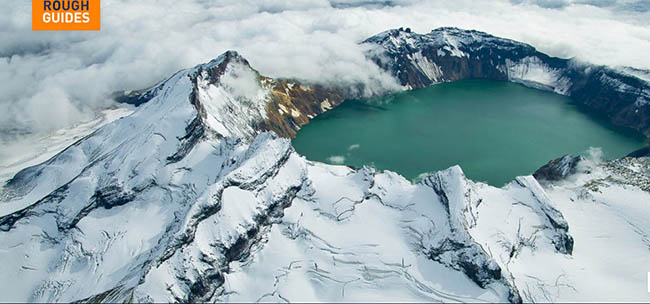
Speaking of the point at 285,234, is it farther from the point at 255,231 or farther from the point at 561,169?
the point at 561,169

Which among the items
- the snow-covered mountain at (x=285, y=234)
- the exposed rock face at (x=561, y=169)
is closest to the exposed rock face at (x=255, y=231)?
the snow-covered mountain at (x=285, y=234)

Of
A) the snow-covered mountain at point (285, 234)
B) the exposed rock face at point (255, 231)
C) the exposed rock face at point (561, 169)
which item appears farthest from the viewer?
the exposed rock face at point (561, 169)

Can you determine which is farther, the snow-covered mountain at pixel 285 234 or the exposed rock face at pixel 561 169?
the exposed rock face at pixel 561 169

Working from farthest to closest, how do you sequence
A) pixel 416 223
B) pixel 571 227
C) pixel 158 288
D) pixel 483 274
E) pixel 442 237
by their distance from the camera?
1. pixel 571 227
2. pixel 416 223
3. pixel 442 237
4. pixel 483 274
5. pixel 158 288

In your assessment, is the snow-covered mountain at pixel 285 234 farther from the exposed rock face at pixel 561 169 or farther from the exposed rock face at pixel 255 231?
the exposed rock face at pixel 561 169

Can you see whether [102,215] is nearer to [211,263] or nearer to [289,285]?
[211,263]

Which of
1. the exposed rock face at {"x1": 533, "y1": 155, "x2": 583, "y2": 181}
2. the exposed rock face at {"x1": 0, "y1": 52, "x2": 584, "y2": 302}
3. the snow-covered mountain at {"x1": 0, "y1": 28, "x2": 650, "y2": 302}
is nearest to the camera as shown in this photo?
the exposed rock face at {"x1": 0, "y1": 52, "x2": 584, "y2": 302}

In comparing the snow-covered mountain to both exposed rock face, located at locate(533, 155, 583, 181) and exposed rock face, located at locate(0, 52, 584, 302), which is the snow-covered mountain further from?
exposed rock face, located at locate(533, 155, 583, 181)

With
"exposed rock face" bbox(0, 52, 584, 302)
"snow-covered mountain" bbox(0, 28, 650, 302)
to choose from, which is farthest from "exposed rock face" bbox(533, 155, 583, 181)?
"exposed rock face" bbox(0, 52, 584, 302)

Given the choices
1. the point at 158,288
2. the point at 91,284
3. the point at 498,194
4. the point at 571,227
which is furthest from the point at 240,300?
the point at 571,227
